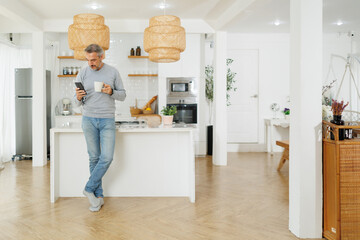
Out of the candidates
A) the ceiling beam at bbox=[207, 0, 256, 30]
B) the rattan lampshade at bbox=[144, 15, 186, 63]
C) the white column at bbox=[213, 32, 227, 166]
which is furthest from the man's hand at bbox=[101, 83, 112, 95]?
the white column at bbox=[213, 32, 227, 166]

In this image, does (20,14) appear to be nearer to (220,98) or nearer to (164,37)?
(164,37)

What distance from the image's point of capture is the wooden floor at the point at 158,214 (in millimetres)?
2816

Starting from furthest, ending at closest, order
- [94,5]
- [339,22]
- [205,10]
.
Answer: [339,22]
[205,10]
[94,5]

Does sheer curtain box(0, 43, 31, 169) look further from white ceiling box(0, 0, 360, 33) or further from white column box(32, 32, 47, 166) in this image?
white ceiling box(0, 0, 360, 33)

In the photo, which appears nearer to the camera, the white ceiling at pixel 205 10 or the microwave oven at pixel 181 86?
the white ceiling at pixel 205 10

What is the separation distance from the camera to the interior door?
7.68 m

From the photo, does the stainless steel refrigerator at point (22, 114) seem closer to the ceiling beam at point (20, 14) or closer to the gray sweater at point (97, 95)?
the ceiling beam at point (20, 14)

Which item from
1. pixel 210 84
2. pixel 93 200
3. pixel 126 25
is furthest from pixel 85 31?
pixel 210 84

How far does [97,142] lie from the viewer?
11.5ft

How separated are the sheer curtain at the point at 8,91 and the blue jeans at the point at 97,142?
3643 mm

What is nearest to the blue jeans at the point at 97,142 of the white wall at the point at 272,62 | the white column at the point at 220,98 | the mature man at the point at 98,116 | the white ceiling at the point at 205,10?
the mature man at the point at 98,116

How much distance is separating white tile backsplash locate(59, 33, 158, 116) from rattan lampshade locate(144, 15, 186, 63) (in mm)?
3661

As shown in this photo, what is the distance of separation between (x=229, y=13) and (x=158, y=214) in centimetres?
353

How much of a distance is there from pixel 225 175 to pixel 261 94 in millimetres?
3140
